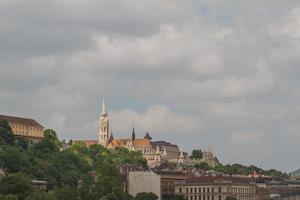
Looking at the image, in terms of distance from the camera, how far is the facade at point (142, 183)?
499 feet

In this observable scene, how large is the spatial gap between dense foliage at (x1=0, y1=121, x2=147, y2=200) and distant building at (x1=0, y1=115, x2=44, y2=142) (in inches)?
100

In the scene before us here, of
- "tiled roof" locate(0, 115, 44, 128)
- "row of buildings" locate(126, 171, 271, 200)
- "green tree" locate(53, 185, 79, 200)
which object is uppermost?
"tiled roof" locate(0, 115, 44, 128)

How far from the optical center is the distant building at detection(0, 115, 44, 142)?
7505 inches

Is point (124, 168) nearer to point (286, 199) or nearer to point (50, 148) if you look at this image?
point (50, 148)

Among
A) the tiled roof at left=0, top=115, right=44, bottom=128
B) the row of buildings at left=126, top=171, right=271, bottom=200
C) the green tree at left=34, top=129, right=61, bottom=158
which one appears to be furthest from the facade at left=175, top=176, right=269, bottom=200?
the tiled roof at left=0, top=115, right=44, bottom=128

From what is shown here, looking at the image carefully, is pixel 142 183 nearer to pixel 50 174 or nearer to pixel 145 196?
pixel 145 196

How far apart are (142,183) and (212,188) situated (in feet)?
51.0

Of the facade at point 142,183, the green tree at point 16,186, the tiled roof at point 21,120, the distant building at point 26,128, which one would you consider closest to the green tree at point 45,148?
the distant building at point 26,128

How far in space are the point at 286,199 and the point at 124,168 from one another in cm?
3347

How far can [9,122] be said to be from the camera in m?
190

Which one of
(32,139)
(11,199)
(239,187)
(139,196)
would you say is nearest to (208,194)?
(239,187)

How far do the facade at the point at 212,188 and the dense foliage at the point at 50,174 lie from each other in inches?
772

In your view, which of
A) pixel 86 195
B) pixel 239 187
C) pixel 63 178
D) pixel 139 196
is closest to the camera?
pixel 86 195

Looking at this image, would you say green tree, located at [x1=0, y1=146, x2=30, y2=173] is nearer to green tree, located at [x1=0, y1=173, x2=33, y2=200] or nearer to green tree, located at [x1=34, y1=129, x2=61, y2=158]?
green tree, located at [x1=34, y1=129, x2=61, y2=158]
